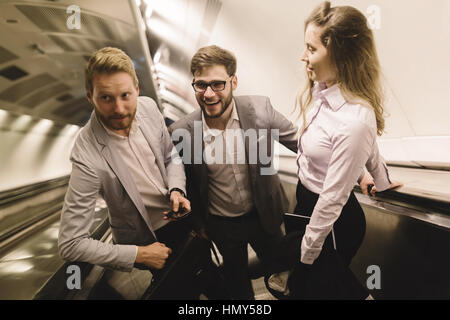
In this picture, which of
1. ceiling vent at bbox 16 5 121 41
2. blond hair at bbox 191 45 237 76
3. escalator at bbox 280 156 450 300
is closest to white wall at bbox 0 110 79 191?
ceiling vent at bbox 16 5 121 41

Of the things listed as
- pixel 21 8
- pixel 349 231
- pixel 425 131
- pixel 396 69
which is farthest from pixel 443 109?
pixel 21 8

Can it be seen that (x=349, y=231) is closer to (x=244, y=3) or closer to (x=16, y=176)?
(x=244, y=3)

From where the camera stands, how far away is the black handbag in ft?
4.49

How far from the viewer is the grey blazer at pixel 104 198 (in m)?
1.25

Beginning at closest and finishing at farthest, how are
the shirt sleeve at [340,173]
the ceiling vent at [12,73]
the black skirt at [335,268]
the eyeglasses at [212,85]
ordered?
1. the shirt sleeve at [340,173]
2. the black skirt at [335,268]
3. the eyeglasses at [212,85]
4. the ceiling vent at [12,73]

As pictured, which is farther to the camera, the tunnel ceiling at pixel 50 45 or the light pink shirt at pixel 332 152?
the tunnel ceiling at pixel 50 45

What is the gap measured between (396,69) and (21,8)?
4488mm

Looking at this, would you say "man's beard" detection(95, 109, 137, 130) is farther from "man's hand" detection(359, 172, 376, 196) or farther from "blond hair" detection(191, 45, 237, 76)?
"man's hand" detection(359, 172, 376, 196)

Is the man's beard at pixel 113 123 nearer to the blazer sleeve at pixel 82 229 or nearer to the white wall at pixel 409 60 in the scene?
the blazer sleeve at pixel 82 229

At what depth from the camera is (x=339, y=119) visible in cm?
109

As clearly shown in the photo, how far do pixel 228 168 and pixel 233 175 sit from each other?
0.26 feet

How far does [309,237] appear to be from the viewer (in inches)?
45.7

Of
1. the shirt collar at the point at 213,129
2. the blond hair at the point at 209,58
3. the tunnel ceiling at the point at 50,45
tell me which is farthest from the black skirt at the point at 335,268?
the tunnel ceiling at the point at 50,45

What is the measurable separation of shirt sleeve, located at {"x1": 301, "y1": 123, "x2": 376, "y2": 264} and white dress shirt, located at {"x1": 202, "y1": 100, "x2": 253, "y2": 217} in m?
0.83
